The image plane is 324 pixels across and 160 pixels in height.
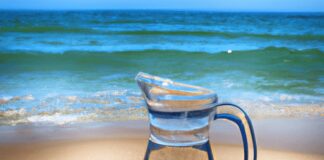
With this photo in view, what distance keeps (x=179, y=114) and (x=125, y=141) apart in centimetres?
181

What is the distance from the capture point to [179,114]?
1.20 meters

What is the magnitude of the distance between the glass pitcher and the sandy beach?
1393mm

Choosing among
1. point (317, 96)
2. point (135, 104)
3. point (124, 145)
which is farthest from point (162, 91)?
point (317, 96)

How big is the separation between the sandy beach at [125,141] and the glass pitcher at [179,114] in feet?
4.57

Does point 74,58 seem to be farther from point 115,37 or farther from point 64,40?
point 115,37

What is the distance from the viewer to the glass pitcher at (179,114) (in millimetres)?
1207

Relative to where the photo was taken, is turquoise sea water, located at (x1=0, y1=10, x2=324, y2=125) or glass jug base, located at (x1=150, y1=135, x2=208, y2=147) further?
turquoise sea water, located at (x1=0, y1=10, x2=324, y2=125)

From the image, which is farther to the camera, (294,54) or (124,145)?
(294,54)

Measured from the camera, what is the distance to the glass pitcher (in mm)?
1207

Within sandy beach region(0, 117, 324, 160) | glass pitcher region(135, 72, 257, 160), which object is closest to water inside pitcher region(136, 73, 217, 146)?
glass pitcher region(135, 72, 257, 160)

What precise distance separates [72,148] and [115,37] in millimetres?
11677

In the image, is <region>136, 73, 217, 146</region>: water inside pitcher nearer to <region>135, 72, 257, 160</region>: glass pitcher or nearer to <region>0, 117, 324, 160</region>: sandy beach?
<region>135, 72, 257, 160</region>: glass pitcher

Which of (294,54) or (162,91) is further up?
(162,91)

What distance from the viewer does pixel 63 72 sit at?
699 cm
